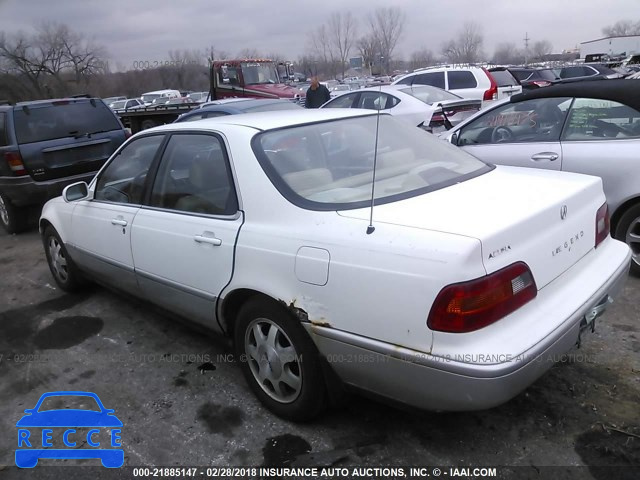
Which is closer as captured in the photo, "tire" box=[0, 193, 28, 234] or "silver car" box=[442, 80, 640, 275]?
"silver car" box=[442, 80, 640, 275]

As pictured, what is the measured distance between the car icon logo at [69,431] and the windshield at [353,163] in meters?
1.60

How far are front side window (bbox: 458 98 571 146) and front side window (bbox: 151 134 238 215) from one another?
9.60ft

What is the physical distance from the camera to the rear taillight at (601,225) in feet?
9.23

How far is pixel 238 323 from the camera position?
9.43ft

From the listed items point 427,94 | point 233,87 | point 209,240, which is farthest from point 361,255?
point 233,87

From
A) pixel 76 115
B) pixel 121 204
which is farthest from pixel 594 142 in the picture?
pixel 76 115

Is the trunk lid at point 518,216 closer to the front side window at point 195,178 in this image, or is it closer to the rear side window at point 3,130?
the front side window at point 195,178

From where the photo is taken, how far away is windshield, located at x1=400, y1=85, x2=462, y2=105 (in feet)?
33.9

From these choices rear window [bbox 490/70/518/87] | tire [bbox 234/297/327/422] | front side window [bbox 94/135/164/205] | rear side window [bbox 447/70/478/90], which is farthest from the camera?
rear window [bbox 490/70/518/87]

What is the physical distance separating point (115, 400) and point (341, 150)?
1985 mm

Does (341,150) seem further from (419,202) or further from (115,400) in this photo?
(115,400)

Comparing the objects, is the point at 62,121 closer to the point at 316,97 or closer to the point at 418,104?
the point at 316,97

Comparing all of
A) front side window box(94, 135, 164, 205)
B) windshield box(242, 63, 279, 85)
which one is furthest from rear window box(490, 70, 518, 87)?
front side window box(94, 135, 164, 205)

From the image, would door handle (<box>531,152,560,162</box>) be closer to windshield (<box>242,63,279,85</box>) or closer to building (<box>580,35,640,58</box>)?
windshield (<box>242,63,279,85</box>)
